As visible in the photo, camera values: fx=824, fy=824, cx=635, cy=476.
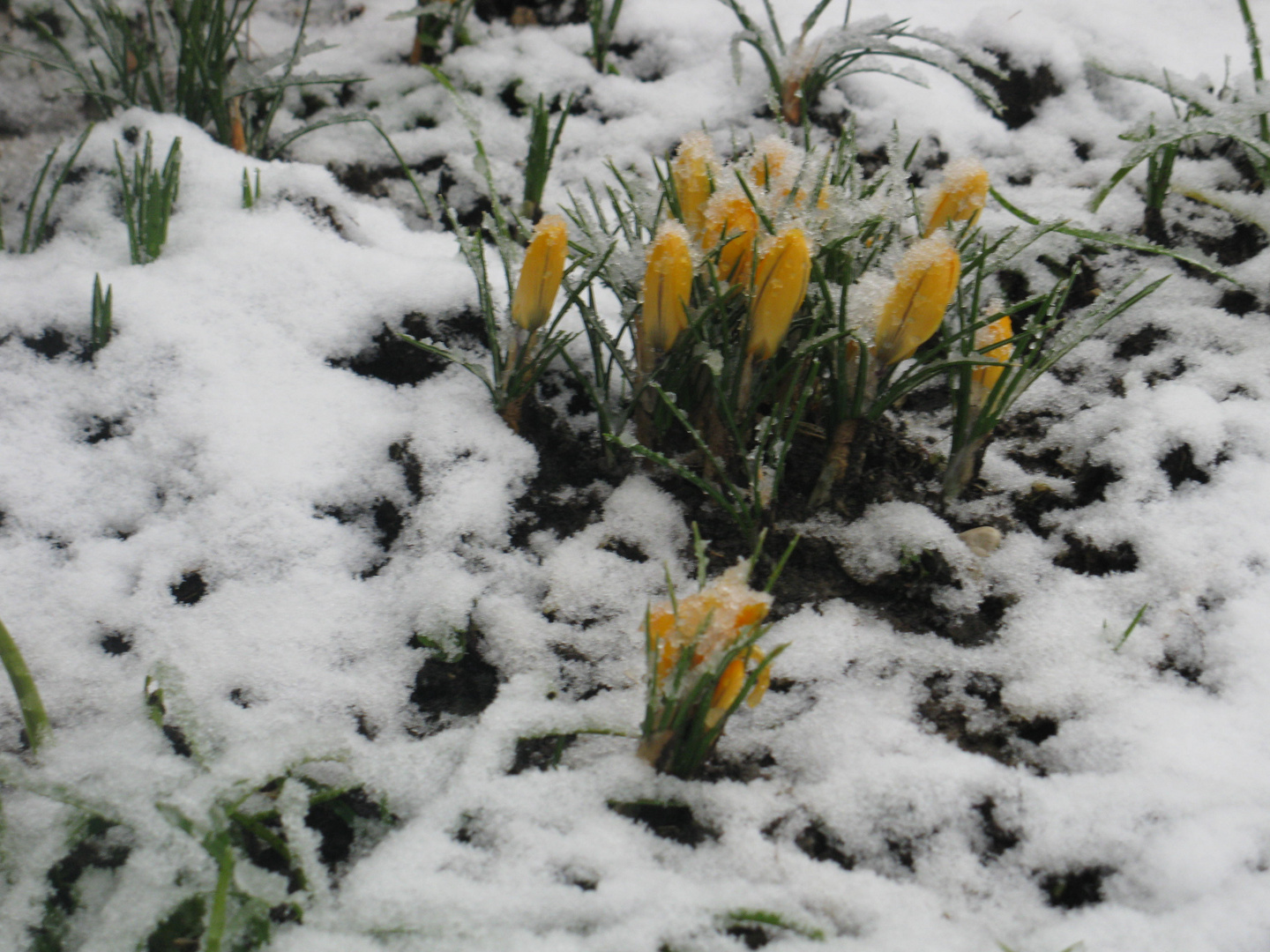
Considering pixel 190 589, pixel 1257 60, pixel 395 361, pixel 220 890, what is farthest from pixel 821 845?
pixel 1257 60

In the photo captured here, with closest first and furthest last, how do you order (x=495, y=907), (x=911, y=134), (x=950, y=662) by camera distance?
1. (x=495, y=907)
2. (x=950, y=662)
3. (x=911, y=134)

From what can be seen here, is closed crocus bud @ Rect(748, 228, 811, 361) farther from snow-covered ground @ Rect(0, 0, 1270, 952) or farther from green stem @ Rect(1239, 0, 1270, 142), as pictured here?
green stem @ Rect(1239, 0, 1270, 142)

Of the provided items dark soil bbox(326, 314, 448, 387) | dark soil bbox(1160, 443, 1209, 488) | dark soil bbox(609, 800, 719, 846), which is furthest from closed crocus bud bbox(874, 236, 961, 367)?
dark soil bbox(326, 314, 448, 387)

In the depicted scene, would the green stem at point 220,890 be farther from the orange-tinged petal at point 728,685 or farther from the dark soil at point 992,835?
the dark soil at point 992,835

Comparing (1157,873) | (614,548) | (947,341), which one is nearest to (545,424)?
(614,548)

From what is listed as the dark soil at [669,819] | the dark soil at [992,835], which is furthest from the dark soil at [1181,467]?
the dark soil at [669,819]

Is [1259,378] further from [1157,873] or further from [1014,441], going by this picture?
[1157,873]

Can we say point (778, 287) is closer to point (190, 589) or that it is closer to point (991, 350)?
point (991, 350)
